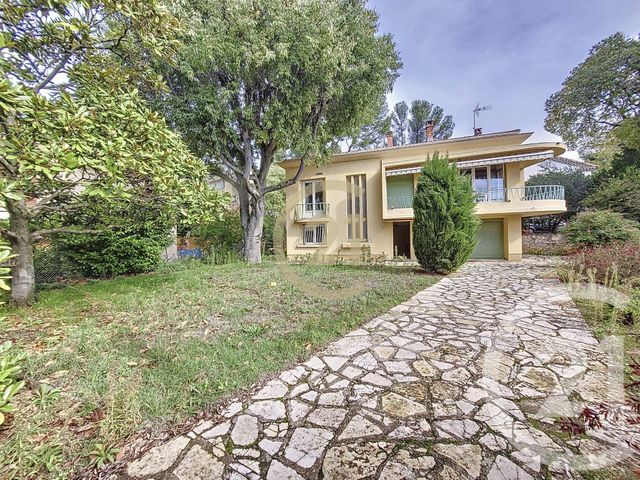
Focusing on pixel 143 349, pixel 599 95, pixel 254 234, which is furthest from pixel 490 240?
pixel 143 349

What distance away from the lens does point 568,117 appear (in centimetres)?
1752

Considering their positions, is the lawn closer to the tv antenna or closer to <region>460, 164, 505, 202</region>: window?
<region>460, 164, 505, 202</region>: window

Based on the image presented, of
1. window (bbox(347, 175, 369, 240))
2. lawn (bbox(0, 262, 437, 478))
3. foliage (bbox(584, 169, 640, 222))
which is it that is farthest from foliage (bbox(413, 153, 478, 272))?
foliage (bbox(584, 169, 640, 222))

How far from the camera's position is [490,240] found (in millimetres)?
14562

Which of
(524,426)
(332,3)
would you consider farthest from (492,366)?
(332,3)

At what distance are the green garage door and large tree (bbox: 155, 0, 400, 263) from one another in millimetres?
9133

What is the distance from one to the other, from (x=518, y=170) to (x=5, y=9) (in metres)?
17.1

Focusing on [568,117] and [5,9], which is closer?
[5,9]

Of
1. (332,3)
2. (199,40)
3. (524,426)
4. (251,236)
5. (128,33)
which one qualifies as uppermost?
(332,3)

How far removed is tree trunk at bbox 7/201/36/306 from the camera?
5.36 m

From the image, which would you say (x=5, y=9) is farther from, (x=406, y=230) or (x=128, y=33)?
(x=406, y=230)

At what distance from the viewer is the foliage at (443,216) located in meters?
9.01

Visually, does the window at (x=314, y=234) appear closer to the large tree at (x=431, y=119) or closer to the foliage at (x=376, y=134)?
the foliage at (x=376, y=134)

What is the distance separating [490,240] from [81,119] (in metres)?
16.9
